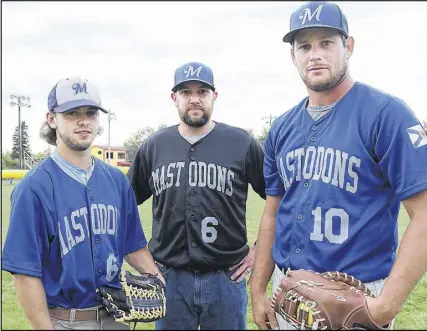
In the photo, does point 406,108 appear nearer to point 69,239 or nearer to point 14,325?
point 69,239

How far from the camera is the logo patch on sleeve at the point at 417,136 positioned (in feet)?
6.77

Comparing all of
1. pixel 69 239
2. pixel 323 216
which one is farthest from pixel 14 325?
pixel 323 216

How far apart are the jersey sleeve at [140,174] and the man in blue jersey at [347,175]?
1516 millimetres

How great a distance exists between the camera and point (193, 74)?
11.6ft

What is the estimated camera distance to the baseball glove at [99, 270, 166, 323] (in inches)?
96.2

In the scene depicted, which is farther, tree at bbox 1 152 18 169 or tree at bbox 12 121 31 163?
tree at bbox 12 121 31 163

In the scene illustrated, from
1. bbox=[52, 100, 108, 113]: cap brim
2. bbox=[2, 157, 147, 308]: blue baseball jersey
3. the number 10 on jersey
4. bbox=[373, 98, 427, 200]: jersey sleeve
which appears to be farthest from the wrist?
bbox=[52, 100, 108, 113]: cap brim

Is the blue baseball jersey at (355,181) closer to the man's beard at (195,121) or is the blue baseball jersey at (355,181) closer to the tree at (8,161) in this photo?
the man's beard at (195,121)

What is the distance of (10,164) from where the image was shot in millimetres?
42406

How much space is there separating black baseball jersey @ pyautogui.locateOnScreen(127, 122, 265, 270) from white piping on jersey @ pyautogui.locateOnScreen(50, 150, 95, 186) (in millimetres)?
929

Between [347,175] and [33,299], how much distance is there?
1623 millimetres

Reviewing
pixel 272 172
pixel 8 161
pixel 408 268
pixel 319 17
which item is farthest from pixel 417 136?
pixel 8 161

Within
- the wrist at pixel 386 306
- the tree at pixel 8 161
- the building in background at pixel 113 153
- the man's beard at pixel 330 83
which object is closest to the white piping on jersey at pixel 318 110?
the man's beard at pixel 330 83

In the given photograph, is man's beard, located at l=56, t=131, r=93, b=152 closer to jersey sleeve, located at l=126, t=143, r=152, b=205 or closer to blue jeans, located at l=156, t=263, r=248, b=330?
jersey sleeve, located at l=126, t=143, r=152, b=205
